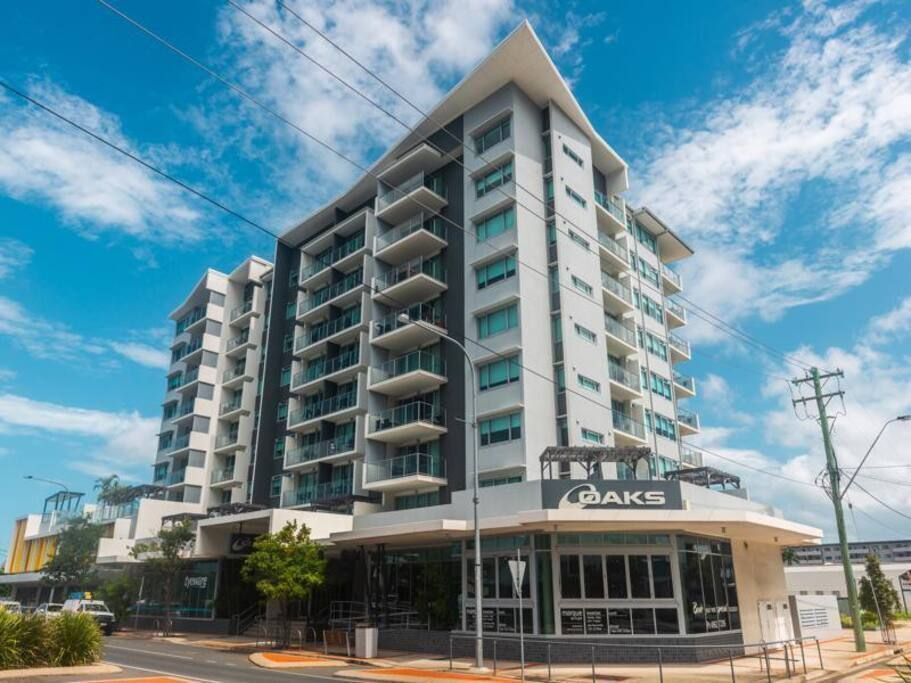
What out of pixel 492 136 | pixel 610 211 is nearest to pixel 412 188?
pixel 492 136

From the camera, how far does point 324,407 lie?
4616 centimetres

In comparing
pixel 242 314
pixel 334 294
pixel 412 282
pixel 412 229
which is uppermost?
pixel 242 314

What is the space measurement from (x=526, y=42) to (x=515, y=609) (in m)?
29.9

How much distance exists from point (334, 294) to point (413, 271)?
29.2 ft

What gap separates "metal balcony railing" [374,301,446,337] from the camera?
135 ft

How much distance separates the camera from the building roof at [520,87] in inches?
1565

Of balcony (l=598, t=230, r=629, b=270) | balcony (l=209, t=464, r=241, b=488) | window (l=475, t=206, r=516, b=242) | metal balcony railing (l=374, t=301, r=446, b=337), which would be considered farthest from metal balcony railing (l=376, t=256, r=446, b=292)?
balcony (l=209, t=464, r=241, b=488)

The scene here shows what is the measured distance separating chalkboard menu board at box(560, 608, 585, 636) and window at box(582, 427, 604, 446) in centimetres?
1321

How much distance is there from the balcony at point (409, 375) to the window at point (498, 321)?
129 inches

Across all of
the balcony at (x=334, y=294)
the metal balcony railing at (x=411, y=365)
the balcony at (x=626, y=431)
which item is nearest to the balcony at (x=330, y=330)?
the balcony at (x=334, y=294)

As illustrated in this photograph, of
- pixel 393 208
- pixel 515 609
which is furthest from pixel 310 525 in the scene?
pixel 393 208

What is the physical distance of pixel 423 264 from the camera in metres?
43.5

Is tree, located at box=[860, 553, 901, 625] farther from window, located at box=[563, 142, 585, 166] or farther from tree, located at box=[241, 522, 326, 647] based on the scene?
tree, located at box=[241, 522, 326, 647]

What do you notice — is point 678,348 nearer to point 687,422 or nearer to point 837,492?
point 687,422
